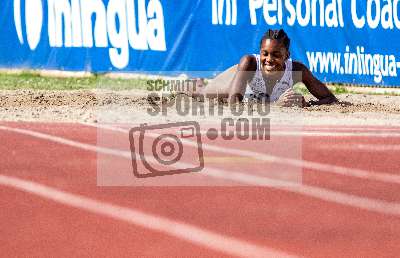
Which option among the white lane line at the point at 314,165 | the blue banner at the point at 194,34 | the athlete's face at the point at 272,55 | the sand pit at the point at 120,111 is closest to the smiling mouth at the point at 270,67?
the athlete's face at the point at 272,55

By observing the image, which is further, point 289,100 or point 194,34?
point 194,34

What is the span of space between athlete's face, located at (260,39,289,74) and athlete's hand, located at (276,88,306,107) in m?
0.24

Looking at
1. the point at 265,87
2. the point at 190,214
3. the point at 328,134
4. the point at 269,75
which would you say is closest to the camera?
the point at 190,214

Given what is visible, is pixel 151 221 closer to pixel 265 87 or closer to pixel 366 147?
pixel 366 147

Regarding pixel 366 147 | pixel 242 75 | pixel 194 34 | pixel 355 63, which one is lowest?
pixel 366 147

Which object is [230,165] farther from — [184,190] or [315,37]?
[315,37]

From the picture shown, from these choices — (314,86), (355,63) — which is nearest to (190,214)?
(314,86)

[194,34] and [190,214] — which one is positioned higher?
[194,34]

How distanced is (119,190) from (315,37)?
958 centimetres

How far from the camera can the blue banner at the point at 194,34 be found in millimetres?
12562

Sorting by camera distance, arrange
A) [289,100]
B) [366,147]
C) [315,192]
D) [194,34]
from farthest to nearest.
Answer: [194,34]
[289,100]
[366,147]
[315,192]

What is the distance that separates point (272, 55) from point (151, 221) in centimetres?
498

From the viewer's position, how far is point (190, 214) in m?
3.04

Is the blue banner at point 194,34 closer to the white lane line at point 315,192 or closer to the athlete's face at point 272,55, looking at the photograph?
the athlete's face at point 272,55
